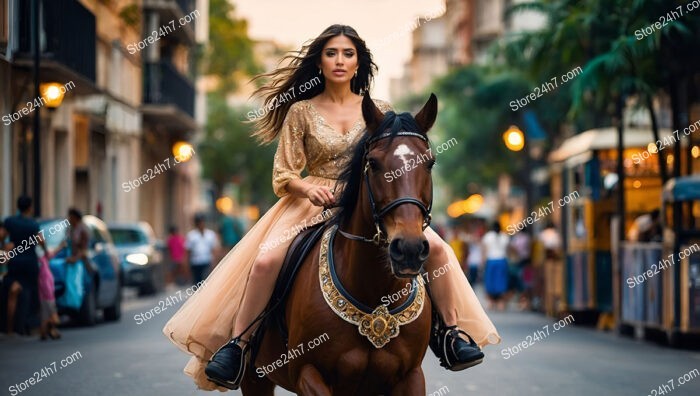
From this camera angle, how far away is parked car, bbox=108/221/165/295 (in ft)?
102

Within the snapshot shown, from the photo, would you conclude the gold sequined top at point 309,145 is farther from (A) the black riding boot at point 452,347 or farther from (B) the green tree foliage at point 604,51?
(B) the green tree foliage at point 604,51

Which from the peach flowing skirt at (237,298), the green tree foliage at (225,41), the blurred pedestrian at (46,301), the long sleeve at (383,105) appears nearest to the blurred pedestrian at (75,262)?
the blurred pedestrian at (46,301)

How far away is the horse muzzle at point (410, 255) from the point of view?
590 cm

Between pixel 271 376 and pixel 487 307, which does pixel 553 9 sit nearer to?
pixel 487 307

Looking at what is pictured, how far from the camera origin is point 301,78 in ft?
26.5

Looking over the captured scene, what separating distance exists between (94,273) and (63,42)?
9.48 metres

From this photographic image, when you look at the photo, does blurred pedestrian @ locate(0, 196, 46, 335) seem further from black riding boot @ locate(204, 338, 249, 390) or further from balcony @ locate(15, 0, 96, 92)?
black riding boot @ locate(204, 338, 249, 390)

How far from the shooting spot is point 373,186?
6418 mm

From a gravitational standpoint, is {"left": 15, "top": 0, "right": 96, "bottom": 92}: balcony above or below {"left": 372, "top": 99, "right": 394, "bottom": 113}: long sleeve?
above

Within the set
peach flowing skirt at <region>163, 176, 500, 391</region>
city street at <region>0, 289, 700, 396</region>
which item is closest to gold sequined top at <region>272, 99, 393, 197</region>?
peach flowing skirt at <region>163, 176, 500, 391</region>

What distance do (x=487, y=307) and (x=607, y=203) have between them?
8245mm

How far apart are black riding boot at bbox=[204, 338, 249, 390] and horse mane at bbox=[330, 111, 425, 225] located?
3.13 feet

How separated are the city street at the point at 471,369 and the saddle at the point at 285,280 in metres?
4.68

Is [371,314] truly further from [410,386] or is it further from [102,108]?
[102,108]
